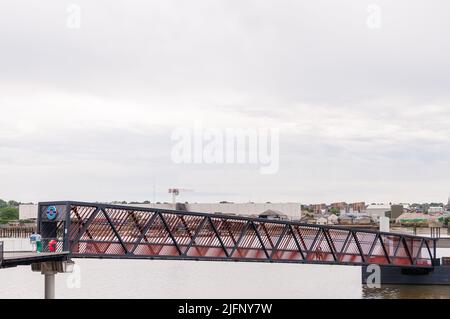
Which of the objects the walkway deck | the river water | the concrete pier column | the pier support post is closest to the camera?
the walkway deck

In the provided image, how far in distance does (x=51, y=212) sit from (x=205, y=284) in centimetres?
2761

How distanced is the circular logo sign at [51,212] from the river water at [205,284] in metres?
10.0

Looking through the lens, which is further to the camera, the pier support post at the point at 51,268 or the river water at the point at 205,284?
the river water at the point at 205,284

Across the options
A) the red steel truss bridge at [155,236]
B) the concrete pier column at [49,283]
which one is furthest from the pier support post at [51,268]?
the red steel truss bridge at [155,236]

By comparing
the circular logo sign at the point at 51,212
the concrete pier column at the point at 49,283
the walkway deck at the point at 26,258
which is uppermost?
the circular logo sign at the point at 51,212

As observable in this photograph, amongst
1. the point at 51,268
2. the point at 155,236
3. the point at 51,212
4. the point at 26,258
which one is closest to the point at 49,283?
the point at 51,268

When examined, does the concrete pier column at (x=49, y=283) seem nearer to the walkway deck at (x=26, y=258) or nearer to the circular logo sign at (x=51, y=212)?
the walkway deck at (x=26, y=258)

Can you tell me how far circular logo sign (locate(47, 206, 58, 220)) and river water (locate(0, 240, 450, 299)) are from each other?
32.8 feet

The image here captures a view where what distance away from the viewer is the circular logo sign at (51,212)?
44.4m

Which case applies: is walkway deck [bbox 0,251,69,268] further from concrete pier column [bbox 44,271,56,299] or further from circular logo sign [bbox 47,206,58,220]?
circular logo sign [bbox 47,206,58,220]

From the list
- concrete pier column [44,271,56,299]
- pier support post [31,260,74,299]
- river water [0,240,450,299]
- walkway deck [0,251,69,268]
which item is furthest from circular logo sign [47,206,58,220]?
river water [0,240,450,299]

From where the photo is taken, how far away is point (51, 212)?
44562 millimetres

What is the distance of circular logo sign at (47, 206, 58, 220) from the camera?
146 ft

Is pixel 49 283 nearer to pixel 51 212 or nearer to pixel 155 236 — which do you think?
pixel 51 212
